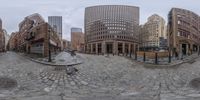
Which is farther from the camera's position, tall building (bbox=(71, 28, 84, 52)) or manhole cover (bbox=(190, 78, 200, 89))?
tall building (bbox=(71, 28, 84, 52))

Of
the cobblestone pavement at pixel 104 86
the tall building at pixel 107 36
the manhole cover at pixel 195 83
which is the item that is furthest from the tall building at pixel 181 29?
the cobblestone pavement at pixel 104 86

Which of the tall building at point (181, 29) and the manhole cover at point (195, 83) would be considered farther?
the tall building at point (181, 29)

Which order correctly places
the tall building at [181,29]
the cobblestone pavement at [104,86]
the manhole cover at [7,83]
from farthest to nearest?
the tall building at [181,29]
the manhole cover at [7,83]
the cobblestone pavement at [104,86]

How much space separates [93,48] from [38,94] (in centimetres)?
8430

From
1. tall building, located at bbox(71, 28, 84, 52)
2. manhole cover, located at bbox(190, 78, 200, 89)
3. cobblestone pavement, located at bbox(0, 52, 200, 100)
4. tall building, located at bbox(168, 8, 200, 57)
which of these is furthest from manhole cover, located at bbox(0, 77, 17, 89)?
tall building, located at bbox(71, 28, 84, 52)

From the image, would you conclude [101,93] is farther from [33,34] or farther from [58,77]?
[33,34]

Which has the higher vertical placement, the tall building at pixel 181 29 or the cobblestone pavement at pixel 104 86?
the tall building at pixel 181 29

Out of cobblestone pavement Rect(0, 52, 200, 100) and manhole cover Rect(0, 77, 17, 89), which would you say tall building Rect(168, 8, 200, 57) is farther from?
manhole cover Rect(0, 77, 17, 89)

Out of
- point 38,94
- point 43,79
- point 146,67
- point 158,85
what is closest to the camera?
point 38,94

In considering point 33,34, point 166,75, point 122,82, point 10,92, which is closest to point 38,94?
point 10,92

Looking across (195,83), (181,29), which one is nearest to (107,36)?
(181,29)

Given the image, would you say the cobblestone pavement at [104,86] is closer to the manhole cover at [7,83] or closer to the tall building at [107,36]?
the manhole cover at [7,83]

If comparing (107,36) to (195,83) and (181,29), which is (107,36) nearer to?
(181,29)

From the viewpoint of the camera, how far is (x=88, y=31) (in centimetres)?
8975
